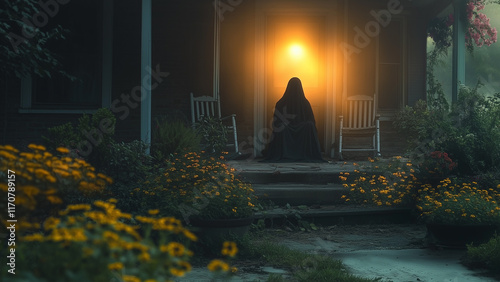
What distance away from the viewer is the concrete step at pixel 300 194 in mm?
7074

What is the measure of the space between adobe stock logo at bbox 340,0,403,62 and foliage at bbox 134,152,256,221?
190 inches

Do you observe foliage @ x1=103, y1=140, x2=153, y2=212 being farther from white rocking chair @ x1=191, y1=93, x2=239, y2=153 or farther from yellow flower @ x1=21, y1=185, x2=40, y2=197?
yellow flower @ x1=21, y1=185, x2=40, y2=197

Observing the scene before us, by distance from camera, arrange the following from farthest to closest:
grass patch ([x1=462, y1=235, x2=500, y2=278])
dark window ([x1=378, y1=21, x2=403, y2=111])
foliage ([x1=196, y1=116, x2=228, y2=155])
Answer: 1. dark window ([x1=378, y1=21, x2=403, y2=111])
2. foliage ([x1=196, y1=116, x2=228, y2=155])
3. grass patch ([x1=462, y1=235, x2=500, y2=278])

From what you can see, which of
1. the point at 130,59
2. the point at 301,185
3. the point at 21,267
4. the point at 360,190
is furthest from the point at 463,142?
the point at 21,267

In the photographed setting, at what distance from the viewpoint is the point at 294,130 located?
9336 mm

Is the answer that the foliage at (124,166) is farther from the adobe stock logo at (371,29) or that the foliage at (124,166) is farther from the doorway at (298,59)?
the adobe stock logo at (371,29)

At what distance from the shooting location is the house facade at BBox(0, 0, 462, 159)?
9.28m

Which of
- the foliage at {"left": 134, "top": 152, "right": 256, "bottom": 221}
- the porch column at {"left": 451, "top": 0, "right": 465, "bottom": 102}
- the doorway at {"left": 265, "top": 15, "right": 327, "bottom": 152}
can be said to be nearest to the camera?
the foliage at {"left": 134, "top": 152, "right": 256, "bottom": 221}

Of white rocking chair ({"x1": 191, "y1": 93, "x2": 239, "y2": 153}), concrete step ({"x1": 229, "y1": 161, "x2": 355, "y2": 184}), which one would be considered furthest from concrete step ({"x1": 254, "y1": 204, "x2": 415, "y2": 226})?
white rocking chair ({"x1": 191, "y1": 93, "x2": 239, "y2": 153})

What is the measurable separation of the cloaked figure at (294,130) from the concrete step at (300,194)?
1.92 m

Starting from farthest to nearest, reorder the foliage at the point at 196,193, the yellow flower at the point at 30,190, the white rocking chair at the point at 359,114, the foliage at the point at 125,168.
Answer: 1. the white rocking chair at the point at 359,114
2. the foliage at the point at 125,168
3. the foliage at the point at 196,193
4. the yellow flower at the point at 30,190

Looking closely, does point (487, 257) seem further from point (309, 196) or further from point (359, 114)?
point (359, 114)

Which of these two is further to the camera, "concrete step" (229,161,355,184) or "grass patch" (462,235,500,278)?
"concrete step" (229,161,355,184)

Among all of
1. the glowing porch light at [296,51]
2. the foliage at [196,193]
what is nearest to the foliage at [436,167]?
the foliage at [196,193]
